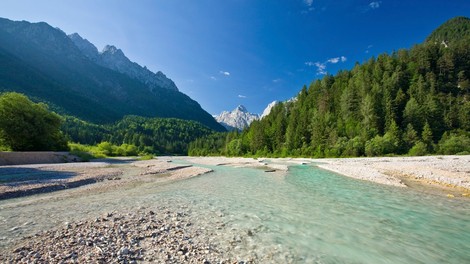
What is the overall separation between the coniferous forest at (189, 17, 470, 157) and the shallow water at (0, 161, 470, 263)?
55.7 meters

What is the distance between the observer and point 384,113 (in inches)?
3177

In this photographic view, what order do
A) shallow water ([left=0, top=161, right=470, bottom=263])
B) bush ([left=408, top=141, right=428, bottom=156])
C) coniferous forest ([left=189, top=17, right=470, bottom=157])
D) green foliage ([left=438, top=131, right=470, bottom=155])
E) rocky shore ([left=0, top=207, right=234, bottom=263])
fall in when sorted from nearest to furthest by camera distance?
rocky shore ([left=0, top=207, right=234, bottom=263])
shallow water ([left=0, top=161, right=470, bottom=263])
green foliage ([left=438, top=131, right=470, bottom=155])
bush ([left=408, top=141, right=428, bottom=156])
coniferous forest ([left=189, top=17, right=470, bottom=157])

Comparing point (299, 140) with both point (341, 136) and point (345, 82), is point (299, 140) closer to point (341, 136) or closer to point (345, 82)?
point (341, 136)

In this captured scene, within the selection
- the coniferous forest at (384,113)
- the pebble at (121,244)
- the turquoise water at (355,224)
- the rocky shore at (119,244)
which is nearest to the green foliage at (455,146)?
the coniferous forest at (384,113)

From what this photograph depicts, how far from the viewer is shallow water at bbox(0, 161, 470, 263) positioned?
8.81 metres

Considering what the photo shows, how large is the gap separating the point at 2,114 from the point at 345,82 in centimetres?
13149

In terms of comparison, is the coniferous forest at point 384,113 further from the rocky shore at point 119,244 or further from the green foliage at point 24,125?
the green foliage at point 24,125

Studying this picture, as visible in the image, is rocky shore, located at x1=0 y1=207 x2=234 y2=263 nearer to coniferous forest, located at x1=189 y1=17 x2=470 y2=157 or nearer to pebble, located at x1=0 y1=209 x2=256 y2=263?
pebble, located at x1=0 y1=209 x2=256 y2=263

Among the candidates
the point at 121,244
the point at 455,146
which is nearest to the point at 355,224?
the point at 121,244


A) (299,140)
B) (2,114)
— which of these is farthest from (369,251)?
(299,140)

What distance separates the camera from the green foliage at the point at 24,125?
49.1 metres

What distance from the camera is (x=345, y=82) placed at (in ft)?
390

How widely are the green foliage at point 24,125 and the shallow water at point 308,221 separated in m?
47.6

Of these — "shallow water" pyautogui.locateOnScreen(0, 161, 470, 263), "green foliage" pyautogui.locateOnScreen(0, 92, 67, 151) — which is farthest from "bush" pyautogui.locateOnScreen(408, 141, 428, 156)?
"green foliage" pyautogui.locateOnScreen(0, 92, 67, 151)
